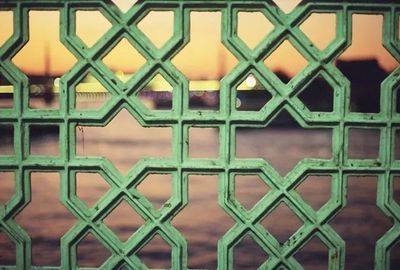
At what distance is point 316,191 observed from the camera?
23.4 feet

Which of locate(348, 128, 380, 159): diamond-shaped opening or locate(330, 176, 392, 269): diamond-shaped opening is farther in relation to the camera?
locate(348, 128, 380, 159): diamond-shaped opening

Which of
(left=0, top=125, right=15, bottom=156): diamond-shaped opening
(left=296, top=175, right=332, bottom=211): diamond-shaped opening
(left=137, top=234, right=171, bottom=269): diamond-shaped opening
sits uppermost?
(left=137, top=234, right=171, bottom=269): diamond-shaped opening

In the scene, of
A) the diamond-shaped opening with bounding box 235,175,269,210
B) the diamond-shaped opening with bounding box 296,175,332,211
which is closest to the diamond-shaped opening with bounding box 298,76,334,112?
the diamond-shaped opening with bounding box 296,175,332,211

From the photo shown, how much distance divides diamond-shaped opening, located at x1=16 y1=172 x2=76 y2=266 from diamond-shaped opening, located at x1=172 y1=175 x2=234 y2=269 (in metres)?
1.11

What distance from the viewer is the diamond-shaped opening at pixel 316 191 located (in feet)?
21.4

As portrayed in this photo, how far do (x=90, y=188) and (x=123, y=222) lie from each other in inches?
83.9

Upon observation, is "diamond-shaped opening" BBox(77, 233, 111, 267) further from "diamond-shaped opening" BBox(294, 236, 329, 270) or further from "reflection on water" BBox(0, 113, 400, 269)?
"diamond-shaped opening" BBox(294, 236, 329, 270)

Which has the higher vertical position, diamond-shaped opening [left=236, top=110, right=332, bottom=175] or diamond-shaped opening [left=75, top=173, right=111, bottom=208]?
diamond-shaped opening [left=75, top=173, right=111, bottom=208]

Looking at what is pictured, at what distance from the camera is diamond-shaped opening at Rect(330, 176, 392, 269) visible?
4332 mm

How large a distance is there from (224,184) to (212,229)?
131 inches

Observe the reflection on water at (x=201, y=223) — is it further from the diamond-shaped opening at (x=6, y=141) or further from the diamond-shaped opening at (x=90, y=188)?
the diamond-shaped opening at (x=6, y=141)

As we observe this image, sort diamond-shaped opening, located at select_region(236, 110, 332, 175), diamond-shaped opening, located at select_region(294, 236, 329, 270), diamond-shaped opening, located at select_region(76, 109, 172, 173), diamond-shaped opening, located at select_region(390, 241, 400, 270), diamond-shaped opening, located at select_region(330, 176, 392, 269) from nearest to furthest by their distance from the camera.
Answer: diamond-shaped opening, located at select_region(390, 241, 400, 270), diamond-shaped opening, located at select_region(294, 236, 329, 270), diamond-shaped opening, located at select_region(330, 176, 392, 269), diamond-shaped opening, located at select_region(236, 110, 332, 175), diamond-shaped opening, located at select_region(76, 109, 172, 173)

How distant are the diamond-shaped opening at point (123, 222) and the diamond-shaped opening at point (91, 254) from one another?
1.25 ft

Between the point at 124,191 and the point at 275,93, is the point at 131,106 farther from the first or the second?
the point at 275,93
